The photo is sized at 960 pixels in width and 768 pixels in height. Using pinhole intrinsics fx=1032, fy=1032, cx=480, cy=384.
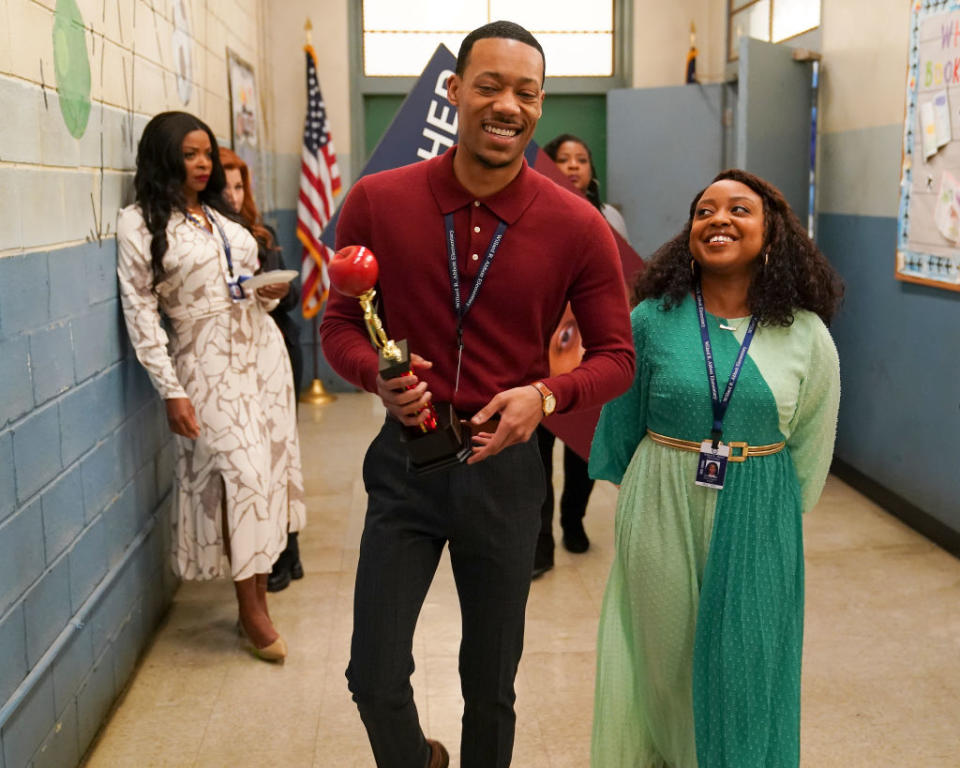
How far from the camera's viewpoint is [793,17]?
5.50 m

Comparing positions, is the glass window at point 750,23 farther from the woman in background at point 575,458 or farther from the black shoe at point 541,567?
the black shoe at point 541,567

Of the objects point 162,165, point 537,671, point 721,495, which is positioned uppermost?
point 162,165

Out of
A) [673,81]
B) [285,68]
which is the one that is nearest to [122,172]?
[285,68]

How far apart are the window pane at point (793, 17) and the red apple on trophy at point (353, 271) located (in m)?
4.33

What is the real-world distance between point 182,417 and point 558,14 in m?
5.07

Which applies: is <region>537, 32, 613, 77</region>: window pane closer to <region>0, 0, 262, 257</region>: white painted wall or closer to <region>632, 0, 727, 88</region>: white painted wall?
<region>632, 0, 727, 88</region>: white painted wall

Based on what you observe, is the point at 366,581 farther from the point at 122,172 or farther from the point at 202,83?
the point at 202,83

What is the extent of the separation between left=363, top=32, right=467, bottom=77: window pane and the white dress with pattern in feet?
13.7

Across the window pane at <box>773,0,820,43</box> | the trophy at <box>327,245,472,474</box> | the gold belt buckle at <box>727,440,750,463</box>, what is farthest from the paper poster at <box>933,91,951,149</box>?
the trophy at <box>327,245,472,474</box>

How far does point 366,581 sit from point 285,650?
4.25 feet

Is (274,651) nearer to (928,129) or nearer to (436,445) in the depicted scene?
(436,445)

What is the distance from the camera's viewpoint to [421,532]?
1.82m

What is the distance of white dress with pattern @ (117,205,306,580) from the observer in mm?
2842

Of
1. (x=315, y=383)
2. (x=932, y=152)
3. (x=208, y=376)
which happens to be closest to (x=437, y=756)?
(x=208, y=376)
